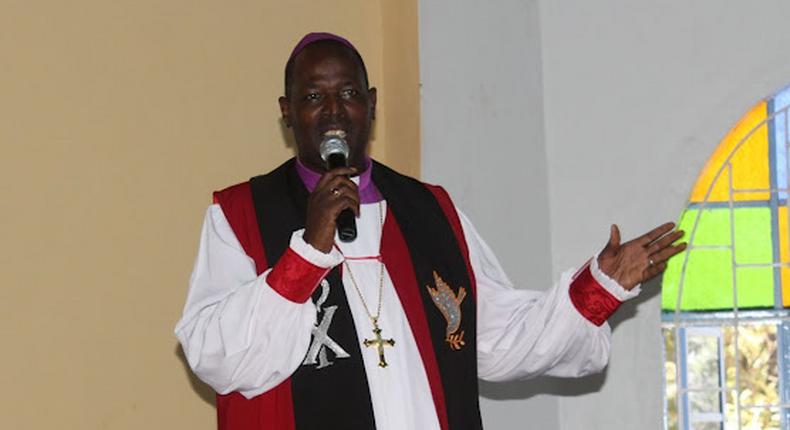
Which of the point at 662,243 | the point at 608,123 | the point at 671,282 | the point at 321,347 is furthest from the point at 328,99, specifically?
the point at 671,282

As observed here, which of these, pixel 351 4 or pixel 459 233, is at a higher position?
pixel 351 4

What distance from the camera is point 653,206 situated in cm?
555

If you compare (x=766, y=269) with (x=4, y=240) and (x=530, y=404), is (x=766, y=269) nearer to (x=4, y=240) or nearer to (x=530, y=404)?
(x=530, y=404)

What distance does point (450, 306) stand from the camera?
159 inches

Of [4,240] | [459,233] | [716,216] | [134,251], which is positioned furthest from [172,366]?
[716,216]

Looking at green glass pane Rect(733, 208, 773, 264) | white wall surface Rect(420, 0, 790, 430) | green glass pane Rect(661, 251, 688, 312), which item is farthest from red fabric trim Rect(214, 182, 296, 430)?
green glass pane Rect(733, 208, 773, 264)

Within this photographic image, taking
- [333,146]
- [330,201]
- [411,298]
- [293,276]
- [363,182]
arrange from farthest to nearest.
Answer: [363,182] < [411,298] < [333,146] < [293,276] < [330,201]

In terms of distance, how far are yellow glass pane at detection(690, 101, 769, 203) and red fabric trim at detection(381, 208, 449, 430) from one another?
193 cm

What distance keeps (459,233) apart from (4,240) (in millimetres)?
1451

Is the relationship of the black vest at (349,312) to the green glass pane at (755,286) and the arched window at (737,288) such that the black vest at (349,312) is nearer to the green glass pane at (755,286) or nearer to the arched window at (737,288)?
the arched window at (737,288)

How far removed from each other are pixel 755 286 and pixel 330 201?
2807 mm

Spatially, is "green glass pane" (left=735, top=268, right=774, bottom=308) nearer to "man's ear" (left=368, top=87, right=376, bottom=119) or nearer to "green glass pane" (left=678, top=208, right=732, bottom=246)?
"green glass pane" (left=678, top=208, right=732, bottom=246)

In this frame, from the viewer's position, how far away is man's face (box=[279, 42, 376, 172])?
12.6 ft

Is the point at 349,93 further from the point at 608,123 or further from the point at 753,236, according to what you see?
the point at 753,236
